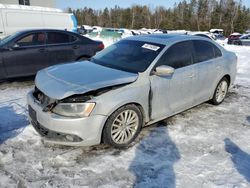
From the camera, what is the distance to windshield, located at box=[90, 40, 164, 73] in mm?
4280

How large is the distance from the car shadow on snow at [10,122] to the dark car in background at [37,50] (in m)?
1.81

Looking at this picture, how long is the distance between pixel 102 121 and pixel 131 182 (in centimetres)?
85

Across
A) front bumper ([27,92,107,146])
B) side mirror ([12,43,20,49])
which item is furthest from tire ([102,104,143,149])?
side mirror ([12,43,20,49])

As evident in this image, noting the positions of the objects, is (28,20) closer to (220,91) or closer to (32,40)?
(32,40)

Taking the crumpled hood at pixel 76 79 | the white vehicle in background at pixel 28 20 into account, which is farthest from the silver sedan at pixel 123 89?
the white vehicle in background at pixel 28 20

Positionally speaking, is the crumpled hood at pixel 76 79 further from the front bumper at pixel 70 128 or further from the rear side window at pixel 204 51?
the rear side window at pixel 204 51

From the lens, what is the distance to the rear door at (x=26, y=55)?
6734mm

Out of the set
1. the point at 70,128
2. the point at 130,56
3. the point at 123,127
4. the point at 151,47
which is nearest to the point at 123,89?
the point at 123,127

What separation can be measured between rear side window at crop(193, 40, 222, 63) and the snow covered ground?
1.16 metres

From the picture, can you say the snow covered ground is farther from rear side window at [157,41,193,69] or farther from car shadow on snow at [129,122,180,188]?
rear side window at [157,41,193,69]

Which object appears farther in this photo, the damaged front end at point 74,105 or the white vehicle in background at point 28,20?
the white vehicle in background at point 28,20

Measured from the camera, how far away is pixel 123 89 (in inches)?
147

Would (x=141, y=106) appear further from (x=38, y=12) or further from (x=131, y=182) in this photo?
(x=38, y=12)

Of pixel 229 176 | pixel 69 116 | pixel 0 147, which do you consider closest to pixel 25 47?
pixel 0 147
